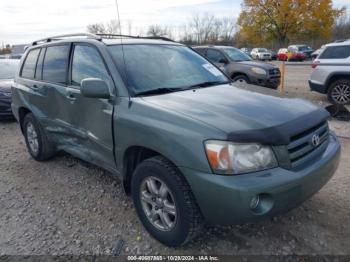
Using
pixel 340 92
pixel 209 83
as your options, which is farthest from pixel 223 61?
pixel 209 83

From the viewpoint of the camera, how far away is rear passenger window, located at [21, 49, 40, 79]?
4652 mm

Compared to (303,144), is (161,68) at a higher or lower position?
higher

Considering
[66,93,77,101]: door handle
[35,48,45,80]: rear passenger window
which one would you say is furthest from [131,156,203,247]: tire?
[35,48,45,80]: rear passenger window

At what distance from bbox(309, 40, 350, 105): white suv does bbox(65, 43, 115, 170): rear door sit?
6711 mm

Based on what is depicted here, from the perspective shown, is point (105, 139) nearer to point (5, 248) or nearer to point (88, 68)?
point (88, 68)

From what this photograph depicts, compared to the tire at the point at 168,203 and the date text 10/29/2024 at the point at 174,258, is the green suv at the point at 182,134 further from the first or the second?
the date text 10/29/2024 at the point at 174,258

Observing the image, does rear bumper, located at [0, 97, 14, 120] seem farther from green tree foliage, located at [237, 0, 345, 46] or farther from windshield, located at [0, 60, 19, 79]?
green tree foliage, located at [237, 0, 345, 46]

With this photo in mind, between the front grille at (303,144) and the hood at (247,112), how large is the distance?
0.06 meters

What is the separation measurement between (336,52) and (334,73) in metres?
0.56

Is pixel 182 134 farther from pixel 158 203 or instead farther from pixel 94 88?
pixel 94 88

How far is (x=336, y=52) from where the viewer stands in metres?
8.17

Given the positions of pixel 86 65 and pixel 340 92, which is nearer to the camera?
pixel 86 65

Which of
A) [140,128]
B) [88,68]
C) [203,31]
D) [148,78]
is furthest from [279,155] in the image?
[203,31]

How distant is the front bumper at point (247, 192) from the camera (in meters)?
2.21
